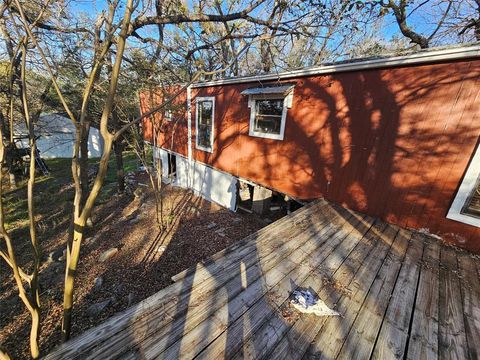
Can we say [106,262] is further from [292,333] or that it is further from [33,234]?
[292,333]

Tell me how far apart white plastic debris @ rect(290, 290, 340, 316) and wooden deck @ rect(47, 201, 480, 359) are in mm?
59

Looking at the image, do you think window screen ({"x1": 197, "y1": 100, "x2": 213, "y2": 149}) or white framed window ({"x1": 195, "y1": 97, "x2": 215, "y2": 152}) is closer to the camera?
white framed window ({"x1": 195, "y1": 97, "x2": 215, "y2": 152})

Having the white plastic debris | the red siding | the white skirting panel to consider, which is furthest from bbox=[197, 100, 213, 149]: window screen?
the white plastic debris

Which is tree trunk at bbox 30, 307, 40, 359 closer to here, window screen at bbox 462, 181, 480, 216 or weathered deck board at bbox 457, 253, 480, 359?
weathered deck board at bbox 457, 253, 480, 359

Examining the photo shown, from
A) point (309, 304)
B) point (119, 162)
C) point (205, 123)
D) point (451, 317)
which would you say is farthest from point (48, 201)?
point (451, 317)

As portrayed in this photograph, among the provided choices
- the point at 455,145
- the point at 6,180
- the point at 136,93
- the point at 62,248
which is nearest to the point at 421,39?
the point at 455,145

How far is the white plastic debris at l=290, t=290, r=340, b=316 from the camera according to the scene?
1692 millimetres

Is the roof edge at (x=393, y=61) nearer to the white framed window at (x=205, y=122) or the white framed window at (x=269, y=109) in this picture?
the white framed window at (x=269, y=109)

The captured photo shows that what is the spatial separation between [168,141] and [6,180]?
9546mm

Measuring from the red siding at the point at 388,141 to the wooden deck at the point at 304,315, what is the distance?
0.94 meters

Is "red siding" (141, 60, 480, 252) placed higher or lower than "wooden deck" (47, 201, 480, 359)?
higher

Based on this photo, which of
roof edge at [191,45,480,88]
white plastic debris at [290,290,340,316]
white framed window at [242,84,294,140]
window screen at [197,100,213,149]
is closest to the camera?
white plastic debris at [290,290,340,316]

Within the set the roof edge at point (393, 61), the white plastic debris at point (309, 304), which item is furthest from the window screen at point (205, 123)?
the white plastic debris at point (309, 304)

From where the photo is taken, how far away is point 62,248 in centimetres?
557
